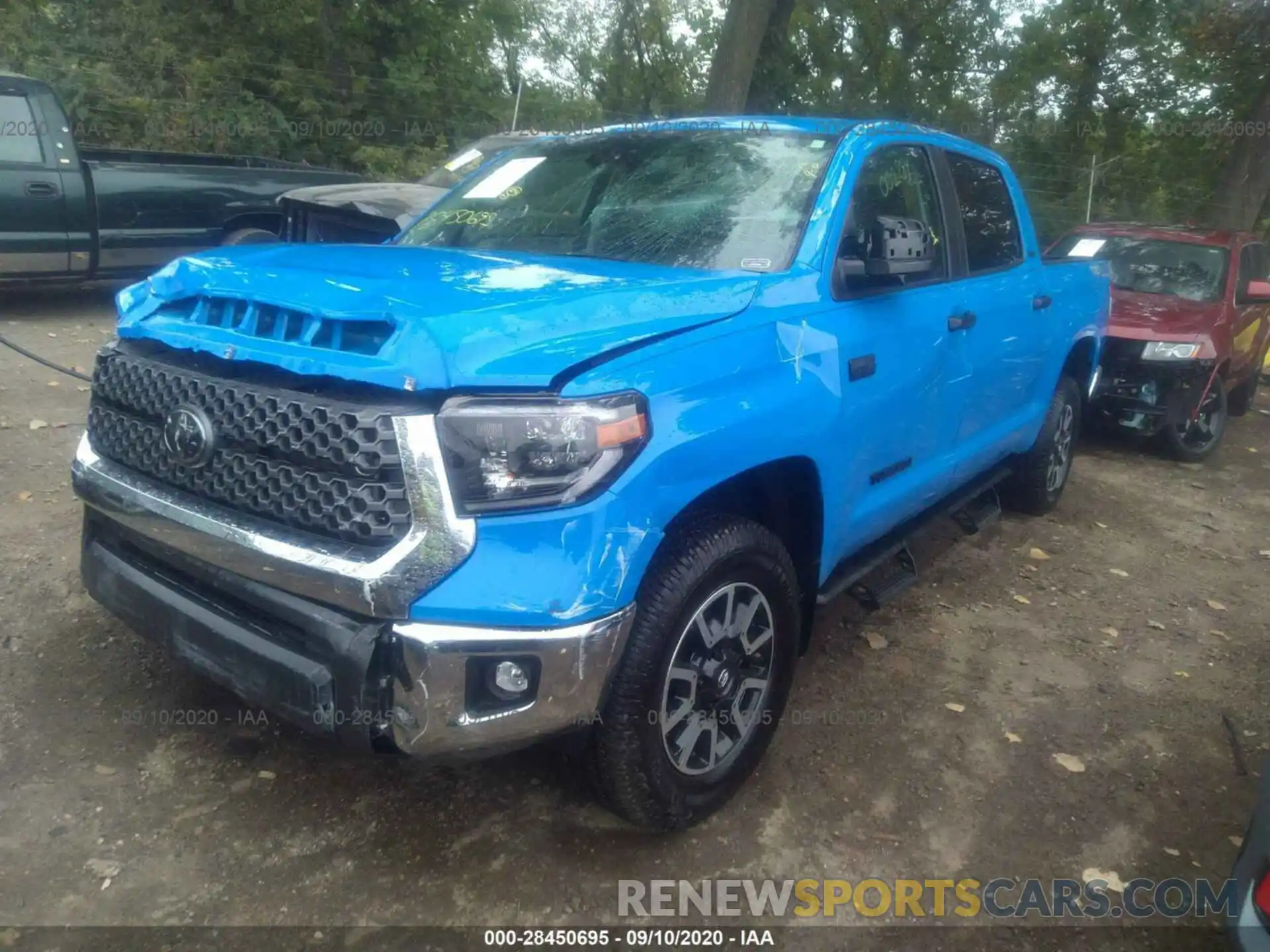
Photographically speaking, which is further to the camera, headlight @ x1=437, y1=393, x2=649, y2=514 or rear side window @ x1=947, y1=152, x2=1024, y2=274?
rear side window @ x1=947, y1=152, x2=1024, y2=274

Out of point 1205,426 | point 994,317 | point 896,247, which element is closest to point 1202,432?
point 1205,426

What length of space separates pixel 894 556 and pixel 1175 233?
234 inches

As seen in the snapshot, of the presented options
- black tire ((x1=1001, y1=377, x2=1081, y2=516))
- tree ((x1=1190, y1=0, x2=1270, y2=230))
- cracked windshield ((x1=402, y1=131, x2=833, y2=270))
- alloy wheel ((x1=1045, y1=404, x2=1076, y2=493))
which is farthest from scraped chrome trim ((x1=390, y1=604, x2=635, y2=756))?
tree ((x1=1190, y1=0, x2=1270, y2=230))

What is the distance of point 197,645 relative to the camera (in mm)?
2521

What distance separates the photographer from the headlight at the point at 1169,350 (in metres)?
7.04

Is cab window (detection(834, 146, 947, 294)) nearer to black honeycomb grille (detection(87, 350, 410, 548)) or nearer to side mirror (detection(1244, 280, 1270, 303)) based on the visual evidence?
black honeycomb grille (detection(87, 350, 410, 548))

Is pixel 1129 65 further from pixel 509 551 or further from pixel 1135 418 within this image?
pixel 509 551

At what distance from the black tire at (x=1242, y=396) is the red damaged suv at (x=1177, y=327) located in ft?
0.26

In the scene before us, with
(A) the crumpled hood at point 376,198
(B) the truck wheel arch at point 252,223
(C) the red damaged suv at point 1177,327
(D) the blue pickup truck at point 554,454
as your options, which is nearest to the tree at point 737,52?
(C) the red damaged suv at point 1177,327

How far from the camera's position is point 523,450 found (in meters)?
2.23

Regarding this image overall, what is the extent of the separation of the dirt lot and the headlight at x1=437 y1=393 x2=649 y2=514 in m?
1.10

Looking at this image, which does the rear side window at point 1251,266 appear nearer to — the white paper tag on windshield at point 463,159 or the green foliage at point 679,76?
the green foliage at point 679,76

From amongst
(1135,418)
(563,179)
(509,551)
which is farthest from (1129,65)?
(509,551)

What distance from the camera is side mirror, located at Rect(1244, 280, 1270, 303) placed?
7.66 m
